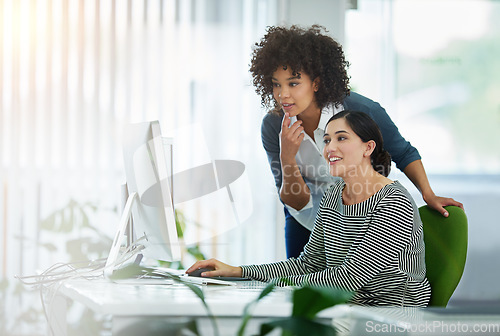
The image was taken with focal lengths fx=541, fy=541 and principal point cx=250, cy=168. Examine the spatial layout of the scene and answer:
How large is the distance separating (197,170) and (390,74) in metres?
1.33

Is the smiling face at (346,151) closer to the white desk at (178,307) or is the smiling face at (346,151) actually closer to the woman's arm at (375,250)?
the woman's arm at (375,250)

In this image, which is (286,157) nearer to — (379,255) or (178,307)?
(379,255)

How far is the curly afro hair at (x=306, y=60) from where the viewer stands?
5.74 feet

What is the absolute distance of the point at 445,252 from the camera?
1353 mm

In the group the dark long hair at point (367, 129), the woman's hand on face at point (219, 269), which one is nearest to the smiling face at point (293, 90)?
the dark long hair at point (367, 129)

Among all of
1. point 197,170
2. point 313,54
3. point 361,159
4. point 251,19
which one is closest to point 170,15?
point 251,19

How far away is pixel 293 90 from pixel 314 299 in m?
1.08

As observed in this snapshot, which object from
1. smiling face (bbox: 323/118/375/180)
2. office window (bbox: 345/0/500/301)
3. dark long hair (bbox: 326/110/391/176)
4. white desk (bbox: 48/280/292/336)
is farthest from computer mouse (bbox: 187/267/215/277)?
office window (bbox: 345/0/500/301)

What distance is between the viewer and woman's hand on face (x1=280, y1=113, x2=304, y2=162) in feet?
5.79

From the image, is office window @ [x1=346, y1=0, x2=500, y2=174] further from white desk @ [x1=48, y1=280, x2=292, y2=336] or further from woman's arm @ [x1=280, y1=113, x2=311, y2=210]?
white desk @ [x1=48, y1=280, x2=292, y2=336]

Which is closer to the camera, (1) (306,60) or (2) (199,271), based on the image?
(2) (199,271)

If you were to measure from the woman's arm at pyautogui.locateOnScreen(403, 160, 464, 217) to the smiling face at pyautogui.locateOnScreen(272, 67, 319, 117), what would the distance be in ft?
1.28

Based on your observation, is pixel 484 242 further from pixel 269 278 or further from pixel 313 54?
pixel 269 278

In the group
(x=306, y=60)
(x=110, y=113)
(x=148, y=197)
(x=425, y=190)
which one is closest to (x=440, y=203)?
(x=425, y=190)
